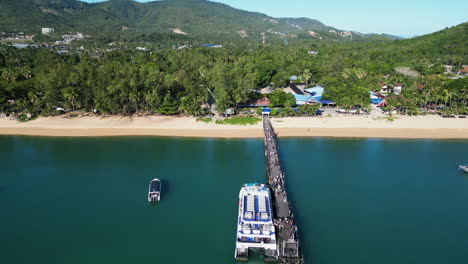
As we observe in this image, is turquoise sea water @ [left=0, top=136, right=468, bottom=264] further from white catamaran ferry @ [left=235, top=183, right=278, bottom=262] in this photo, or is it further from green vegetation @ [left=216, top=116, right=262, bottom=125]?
green vegetation @ [left=216, top=116, right=262, bottom=125]

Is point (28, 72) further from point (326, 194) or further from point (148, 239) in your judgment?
point (326, 194)

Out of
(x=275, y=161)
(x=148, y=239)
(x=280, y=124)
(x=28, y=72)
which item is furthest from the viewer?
(x=28, y=72)

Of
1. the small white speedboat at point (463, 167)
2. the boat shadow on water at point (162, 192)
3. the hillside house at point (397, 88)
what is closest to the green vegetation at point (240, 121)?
the boat shadow on water at point (162, 192)

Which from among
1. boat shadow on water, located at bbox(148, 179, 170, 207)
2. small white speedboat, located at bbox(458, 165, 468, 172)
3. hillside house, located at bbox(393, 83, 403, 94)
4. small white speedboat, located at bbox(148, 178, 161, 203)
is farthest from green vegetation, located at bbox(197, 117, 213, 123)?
hillside house, located at bbox(393, 83, 403, 94)

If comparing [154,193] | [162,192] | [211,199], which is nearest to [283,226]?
[211,199]

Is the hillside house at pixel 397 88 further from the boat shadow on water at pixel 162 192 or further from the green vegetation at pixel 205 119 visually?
the boat shadow on water at pixel 162 192

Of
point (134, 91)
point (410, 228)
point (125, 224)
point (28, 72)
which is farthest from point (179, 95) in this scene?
point (410, 228)
